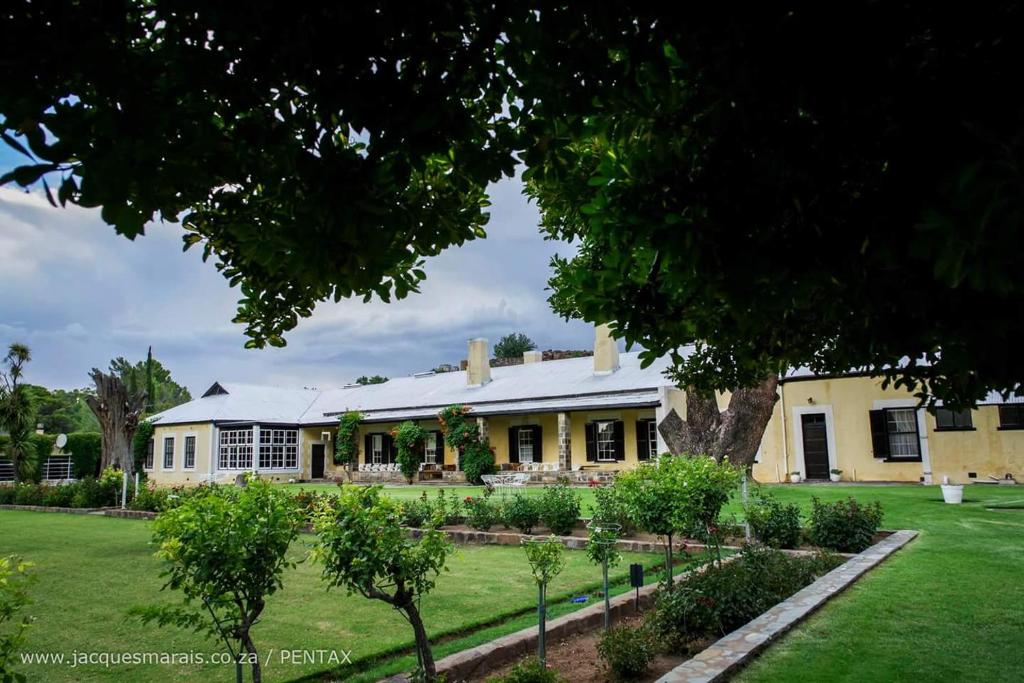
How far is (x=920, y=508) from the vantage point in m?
12.8

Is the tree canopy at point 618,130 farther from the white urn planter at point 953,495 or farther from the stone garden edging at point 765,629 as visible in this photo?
the white urn planter at point 953,495

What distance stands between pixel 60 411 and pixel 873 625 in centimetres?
7448

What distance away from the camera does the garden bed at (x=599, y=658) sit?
441 cm

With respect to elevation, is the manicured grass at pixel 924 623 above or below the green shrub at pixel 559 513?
below

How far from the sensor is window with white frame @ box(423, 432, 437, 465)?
1168 inches

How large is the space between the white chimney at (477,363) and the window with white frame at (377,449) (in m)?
4.93

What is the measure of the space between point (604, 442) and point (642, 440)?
172 cm

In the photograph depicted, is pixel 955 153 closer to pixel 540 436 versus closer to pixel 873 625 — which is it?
pixel 873 625

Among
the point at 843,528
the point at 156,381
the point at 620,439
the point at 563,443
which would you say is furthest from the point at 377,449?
the point at 156,381

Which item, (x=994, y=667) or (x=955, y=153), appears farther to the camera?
(x=994, y=667)

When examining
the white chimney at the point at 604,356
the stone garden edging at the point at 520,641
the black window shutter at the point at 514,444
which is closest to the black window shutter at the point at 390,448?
the black window shutter at the point at 514,444

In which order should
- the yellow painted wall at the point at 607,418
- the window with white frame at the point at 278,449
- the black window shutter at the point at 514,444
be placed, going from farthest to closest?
the window with white frame at the point at 278,449 < the black window shutter at the point at 514,444 < the yellow painted wall at the point at 607,418

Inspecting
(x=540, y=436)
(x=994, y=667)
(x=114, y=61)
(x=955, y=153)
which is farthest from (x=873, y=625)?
(x=540, y=436)

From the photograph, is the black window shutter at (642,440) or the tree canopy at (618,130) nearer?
the tree canopy at (618,130)
